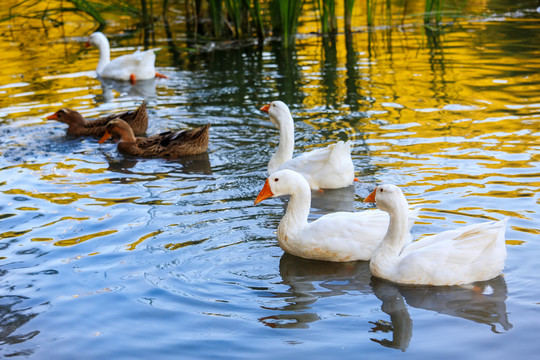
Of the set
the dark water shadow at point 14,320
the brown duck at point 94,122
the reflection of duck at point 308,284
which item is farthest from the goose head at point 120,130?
the dark water shadow at point 14,320

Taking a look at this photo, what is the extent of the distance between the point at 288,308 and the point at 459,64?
29.7 ft

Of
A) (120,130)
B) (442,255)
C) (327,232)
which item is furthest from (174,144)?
(442,255)

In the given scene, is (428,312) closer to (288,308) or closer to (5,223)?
(288,308)

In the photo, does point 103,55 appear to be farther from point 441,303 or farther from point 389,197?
point 441,303

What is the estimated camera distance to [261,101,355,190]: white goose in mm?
7723

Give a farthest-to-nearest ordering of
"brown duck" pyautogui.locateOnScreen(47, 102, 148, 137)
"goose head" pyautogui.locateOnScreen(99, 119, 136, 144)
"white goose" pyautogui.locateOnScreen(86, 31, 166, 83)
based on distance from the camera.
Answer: "white goose" pyautogui.locateOnScreen(86, 31, 166, 83)
"brown duck" pyautogui.locateOnScreen(47, 102, 148, 137)
"goose head" pyautogui.locateOnScreen(99, 119, 136, 144)

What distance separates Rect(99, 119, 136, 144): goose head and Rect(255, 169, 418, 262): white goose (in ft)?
12.8

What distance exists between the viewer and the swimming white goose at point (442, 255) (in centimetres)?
553

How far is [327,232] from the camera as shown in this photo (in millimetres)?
6199

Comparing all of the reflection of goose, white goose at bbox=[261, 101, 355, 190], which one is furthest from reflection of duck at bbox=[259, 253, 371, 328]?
the reflection of goose

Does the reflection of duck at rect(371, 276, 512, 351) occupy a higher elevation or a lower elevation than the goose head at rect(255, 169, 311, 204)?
lower

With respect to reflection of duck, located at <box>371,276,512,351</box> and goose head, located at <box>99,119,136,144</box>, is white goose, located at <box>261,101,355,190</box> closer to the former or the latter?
reflection of duck, located at <box>371,276,512,351</box>

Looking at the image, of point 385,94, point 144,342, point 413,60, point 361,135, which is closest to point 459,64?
point 413,60

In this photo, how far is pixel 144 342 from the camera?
496 centimetres
